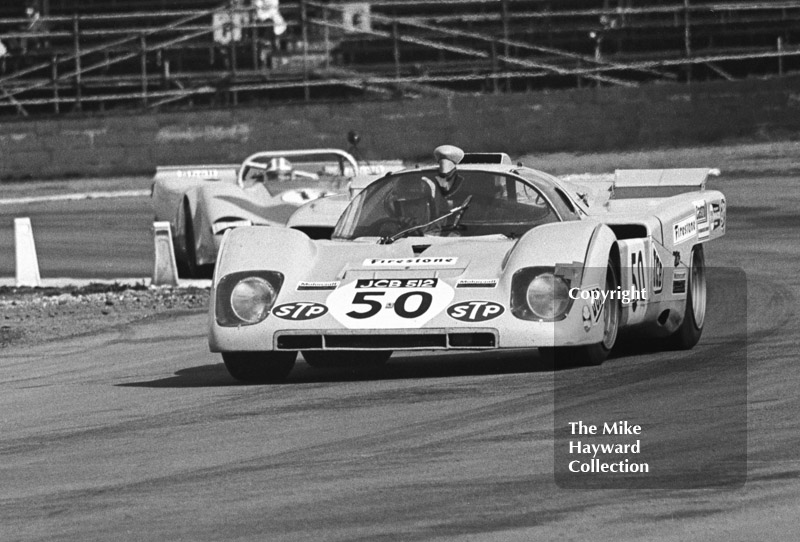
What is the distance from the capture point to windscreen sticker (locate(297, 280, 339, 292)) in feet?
27.3

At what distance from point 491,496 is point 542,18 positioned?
23221mm

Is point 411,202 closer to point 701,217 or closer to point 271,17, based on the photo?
point 701,217

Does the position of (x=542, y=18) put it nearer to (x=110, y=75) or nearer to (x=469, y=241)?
(x=110, y=75)

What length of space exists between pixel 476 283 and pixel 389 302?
42 centimetres

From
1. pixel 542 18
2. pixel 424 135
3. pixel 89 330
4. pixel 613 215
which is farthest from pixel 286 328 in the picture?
pixel 542 18

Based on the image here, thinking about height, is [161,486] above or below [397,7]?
below

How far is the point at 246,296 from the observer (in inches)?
331

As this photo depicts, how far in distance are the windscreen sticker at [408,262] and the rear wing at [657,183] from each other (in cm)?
261

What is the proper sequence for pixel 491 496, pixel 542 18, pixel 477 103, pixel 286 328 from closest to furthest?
pixel 491 496, pixel 286 328, pixel 477 103, pixel 542 18

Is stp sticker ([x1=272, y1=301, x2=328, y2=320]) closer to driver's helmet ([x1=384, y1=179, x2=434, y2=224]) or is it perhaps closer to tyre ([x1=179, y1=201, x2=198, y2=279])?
driver's helmet ([x1=384, y1=179, x2=434, y2=224])

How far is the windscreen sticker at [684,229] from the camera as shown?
940 centimetres

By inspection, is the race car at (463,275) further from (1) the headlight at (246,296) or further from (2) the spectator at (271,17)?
(2) the spectator at (271,17)

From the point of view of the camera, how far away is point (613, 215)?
30.7 feet

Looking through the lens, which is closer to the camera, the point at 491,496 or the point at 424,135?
the point at 491,496
